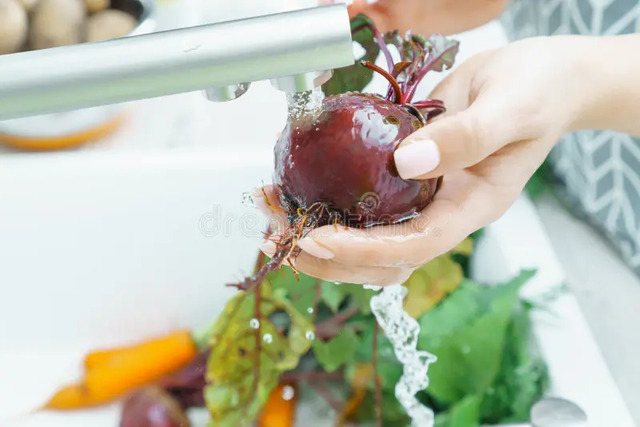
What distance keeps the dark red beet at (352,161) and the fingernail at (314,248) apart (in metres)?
0.03

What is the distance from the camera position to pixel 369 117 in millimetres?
397

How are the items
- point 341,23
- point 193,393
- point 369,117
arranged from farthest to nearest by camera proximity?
point 193,393 < point 369,117 < point 341,23

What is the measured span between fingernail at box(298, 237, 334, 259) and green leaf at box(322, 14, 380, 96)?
14 centimetres

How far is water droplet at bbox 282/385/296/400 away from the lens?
29.2 inches

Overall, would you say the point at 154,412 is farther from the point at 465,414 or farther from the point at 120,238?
the point at 465,414

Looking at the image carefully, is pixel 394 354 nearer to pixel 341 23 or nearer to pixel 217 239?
pixel 217 239

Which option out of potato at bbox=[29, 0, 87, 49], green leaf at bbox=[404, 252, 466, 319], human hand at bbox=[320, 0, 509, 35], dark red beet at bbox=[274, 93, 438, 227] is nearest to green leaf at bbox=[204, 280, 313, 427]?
green leaf at bbox=[404, 252, 466, 319]

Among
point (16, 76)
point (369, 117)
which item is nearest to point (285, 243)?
point (369, 117)

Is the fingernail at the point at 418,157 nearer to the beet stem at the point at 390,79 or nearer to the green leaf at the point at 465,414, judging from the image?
the beet stem at the point at 390,79

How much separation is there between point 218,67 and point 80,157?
606 mm

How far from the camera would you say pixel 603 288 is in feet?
2.39

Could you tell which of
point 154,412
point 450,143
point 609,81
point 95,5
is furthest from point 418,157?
point 95,5

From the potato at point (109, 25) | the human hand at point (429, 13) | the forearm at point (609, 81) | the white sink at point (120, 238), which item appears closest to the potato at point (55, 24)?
the potato at point (109, 25)

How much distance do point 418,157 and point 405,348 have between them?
28 centimetres
